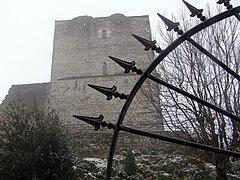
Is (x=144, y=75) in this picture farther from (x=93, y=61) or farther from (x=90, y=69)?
(x=93, y=61)

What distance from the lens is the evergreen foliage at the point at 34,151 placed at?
307 inches

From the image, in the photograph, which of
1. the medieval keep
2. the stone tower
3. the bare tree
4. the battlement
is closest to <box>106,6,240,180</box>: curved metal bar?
the bare tree

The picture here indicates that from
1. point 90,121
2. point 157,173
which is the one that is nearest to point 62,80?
point 157,173

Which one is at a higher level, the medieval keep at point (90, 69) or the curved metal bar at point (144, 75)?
the medieval keep at point (90, 69)

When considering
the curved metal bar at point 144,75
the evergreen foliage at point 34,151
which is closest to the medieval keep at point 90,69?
the evergreen foliage at point 34,151

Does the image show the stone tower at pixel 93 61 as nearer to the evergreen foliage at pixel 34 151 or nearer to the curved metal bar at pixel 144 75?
the evergreen foliage at pixel 34 151

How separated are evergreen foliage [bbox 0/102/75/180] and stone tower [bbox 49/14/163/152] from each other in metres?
9.51

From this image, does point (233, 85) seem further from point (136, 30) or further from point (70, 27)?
point (70, 27)

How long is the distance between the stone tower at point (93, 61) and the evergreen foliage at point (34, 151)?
31.2ft

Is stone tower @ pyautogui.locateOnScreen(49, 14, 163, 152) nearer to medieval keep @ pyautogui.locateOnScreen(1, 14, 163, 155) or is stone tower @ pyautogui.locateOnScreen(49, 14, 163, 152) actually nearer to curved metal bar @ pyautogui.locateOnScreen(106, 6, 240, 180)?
medieval keep @ pyautogui.locateOnScreen(1, 14, 163, 155)

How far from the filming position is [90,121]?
181 cm

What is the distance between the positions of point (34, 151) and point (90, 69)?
15258 millimetres

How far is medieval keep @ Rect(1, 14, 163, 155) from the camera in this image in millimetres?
19094

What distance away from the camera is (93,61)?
76.6ft
